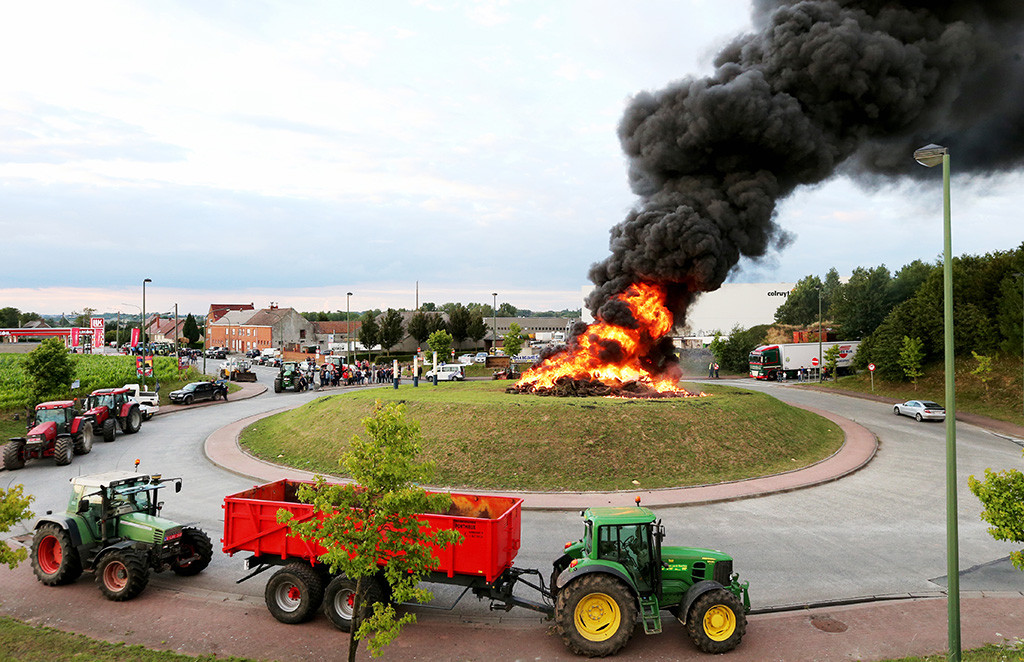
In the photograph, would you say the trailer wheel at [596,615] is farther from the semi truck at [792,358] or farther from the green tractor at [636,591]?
the semi truck at [792,358]

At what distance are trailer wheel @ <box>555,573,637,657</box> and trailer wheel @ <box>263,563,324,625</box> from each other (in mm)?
4179

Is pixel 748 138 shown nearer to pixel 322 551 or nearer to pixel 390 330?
pixel 322 551

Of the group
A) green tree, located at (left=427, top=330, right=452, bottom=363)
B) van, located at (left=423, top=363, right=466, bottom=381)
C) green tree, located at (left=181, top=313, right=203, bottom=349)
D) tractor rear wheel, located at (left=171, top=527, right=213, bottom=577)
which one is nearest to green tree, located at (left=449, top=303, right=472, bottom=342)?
green tree, located at (left=427, top=330, right=452, bottom=363)

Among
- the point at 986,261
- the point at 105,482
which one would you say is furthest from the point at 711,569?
the point at 986,261

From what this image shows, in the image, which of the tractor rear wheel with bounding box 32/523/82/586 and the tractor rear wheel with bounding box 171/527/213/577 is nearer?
the tractor rear wheel with bounding box 32/523/82/586

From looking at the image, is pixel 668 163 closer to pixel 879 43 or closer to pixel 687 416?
pixel 879 43

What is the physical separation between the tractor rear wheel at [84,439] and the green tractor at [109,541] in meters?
15.2

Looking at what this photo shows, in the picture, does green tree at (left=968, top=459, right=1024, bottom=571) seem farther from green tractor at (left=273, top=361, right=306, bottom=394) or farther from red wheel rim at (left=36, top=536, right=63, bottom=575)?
green tractor at (left=273, top=361, right=306, bottom=394)

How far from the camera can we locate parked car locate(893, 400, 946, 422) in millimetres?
32719

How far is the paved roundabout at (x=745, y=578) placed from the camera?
9.45 metres

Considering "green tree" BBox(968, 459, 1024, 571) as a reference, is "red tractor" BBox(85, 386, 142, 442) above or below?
below

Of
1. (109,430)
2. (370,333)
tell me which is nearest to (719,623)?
(109,430)

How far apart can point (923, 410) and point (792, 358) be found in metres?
25.3

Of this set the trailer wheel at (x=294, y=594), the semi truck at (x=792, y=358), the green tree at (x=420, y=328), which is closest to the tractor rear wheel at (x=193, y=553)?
the trailer wheel at (x=294, y=594)
